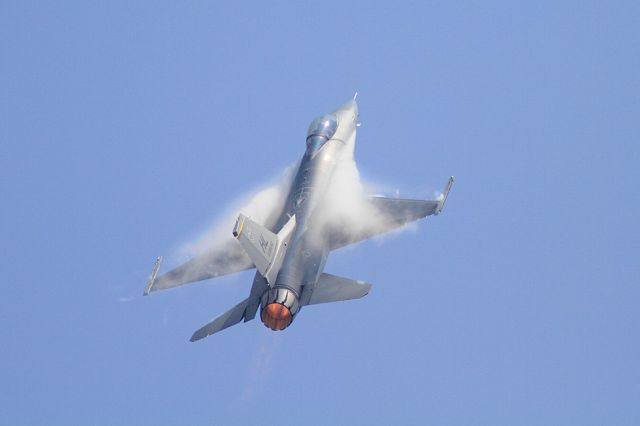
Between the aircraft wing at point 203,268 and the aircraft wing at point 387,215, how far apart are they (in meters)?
3.95

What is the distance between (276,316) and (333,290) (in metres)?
2.38

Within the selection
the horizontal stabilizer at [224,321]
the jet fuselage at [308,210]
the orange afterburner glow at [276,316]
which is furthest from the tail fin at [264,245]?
the horizontal stabilizer at [224,321]

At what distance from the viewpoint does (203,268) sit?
54.9m

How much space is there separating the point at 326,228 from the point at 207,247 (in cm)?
528

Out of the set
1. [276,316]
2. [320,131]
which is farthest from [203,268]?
[320,131]

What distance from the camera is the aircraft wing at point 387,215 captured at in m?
54.4

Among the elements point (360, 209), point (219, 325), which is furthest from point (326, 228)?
point (219, 325)

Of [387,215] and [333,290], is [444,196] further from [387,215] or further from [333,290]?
[333,290]

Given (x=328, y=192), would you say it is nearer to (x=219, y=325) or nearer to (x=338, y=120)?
(x=338, y=120)

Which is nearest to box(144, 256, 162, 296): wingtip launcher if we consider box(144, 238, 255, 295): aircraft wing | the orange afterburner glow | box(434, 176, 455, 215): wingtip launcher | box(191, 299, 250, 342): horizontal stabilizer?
box(144, 238, 255, 295): aircraft wing

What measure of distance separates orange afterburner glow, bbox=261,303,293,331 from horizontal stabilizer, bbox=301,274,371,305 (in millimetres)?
1062

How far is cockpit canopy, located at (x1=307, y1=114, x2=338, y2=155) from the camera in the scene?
57.9 metres

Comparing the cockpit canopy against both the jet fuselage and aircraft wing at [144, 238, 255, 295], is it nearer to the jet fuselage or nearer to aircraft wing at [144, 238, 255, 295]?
the jet fuselage

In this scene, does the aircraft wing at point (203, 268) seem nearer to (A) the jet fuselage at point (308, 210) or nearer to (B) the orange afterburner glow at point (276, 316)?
(A) the jet fuselage at point (308, 210)
